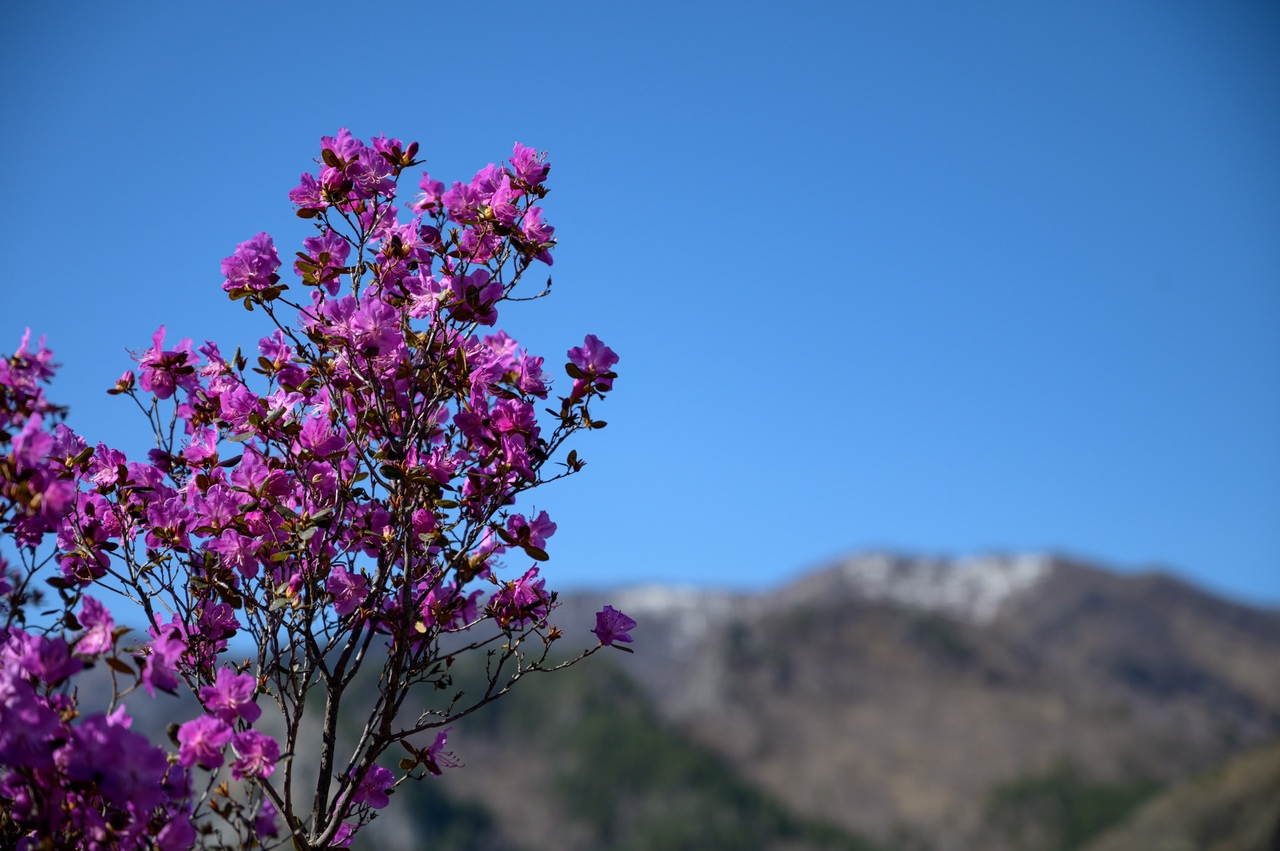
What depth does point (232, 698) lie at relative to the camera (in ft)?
13.2

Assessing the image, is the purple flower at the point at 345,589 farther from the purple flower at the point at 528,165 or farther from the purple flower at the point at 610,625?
the purple flower at the point at 528,165

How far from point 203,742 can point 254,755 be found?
254mm

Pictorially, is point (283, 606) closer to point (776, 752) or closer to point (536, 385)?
point (536, 385)

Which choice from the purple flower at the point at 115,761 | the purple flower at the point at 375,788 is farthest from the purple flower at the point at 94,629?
the purple flower at the point at 375,788

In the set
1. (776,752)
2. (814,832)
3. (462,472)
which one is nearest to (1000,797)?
(814,832)

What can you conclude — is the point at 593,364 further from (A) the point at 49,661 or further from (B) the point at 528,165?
(A) the point at 49,661

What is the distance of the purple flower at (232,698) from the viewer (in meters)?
4.00

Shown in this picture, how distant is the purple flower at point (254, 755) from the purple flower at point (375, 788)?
674 mm

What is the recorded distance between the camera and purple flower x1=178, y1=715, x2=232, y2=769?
12.6 ft

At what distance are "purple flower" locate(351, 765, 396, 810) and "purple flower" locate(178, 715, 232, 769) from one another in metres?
0.92

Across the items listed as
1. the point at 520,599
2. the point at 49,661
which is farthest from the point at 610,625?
the point at 49,661

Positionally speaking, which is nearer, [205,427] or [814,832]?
[205,427]

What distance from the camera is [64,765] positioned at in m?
3.72

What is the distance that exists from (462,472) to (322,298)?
37.9 inches
